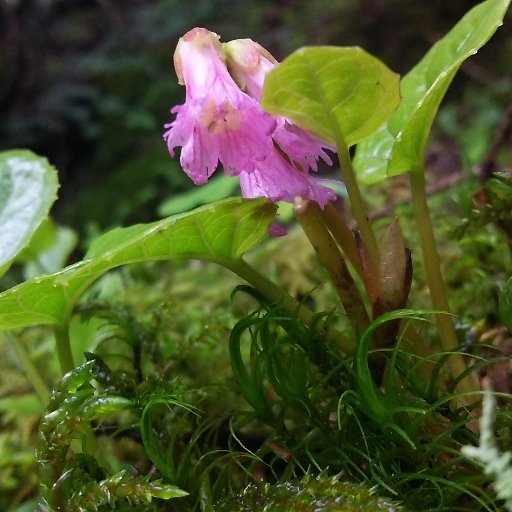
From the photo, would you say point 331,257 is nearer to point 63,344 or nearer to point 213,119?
point 213,119

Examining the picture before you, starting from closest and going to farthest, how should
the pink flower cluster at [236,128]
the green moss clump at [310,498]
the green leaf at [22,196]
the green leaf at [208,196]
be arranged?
the green moss clump at [310,498]
the pink flower cluster at [236,128]
the green leaf at [22,196]
the green leaf at [208,196]

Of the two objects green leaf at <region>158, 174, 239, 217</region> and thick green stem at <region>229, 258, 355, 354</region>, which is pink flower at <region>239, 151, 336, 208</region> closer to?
thick green stem at <region>229, 258, 355, 354</region>

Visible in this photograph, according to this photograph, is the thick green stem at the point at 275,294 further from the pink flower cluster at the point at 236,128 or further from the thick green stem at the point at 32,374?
the thick green stem at the point at 32,374

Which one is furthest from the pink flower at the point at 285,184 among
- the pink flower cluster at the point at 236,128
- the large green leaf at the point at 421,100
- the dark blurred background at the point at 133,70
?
the dark blurred background at the point at 133,70

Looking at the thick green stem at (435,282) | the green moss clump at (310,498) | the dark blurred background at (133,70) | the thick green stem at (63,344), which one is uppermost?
the dark blurred background at (133,70)

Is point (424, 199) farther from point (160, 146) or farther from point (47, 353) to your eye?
point (160, 146)

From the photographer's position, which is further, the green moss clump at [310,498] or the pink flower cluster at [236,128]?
the pink flower cluster at [236,128]
